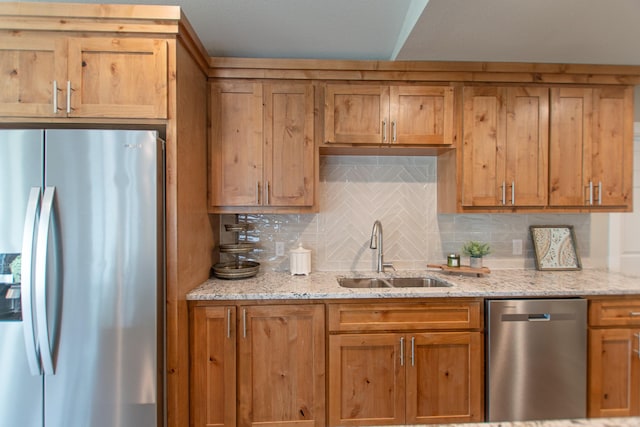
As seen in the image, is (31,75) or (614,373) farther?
(614,373)

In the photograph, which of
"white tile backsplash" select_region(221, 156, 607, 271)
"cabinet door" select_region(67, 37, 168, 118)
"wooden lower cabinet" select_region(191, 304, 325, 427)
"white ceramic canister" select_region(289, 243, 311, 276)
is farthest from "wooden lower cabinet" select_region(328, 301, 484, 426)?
"cabinet door" select_region(67, 37, 168, 118)

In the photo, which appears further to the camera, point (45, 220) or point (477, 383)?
point (477, 383)

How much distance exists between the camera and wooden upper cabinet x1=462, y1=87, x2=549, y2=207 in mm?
2229

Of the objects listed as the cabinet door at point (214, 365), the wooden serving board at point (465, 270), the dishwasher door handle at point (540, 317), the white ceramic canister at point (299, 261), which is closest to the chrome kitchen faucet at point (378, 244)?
the wooden serving board at point (465, 270)

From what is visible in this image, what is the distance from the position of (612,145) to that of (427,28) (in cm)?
168

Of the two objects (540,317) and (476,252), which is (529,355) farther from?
(476,252)

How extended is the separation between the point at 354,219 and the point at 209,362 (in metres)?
1.44

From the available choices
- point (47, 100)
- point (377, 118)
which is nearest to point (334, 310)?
point (377, 118)

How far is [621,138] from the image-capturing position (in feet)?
7.43

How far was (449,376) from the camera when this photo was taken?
1907mm

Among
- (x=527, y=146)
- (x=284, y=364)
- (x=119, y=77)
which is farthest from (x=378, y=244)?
(x=119, y=77)

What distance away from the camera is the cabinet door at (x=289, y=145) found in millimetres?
2164

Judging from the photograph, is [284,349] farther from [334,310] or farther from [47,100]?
[47,100]

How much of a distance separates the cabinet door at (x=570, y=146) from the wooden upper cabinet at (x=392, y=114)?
2.54 ft
